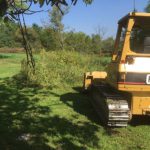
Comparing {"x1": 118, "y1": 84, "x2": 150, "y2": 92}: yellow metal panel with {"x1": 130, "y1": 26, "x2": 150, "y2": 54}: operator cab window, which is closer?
{"x1": 118, "y1": 84, "x2": 150, "y2": 92}: yellow metal panel

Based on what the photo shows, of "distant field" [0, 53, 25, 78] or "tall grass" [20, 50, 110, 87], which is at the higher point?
"tall grass" [20, 50, 110, 87]

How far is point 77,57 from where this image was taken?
1970cm

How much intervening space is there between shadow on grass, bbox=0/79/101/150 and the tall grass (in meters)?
3.44

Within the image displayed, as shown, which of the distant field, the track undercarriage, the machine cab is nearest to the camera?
the machine cab

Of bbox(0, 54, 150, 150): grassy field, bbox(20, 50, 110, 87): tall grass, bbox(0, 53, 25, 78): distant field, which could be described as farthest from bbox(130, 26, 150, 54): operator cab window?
bbox(0, 53, 25, 78): distant field

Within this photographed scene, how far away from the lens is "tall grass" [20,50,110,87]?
15.7 m

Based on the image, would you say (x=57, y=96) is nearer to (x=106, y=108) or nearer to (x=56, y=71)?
(x=56, y=71)

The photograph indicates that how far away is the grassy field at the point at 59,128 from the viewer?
7.40m

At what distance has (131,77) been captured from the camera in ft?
26.2

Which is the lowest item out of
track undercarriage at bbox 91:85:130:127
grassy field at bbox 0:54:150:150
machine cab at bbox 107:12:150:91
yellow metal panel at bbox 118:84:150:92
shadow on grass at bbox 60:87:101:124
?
shadow on grass at bbox 60:87:101:124

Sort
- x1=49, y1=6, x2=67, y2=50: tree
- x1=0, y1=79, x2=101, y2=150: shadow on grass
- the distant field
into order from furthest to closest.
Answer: x1=49, y1=6, x2=67, y2=50: tree < the distant field < x1=0, y1=79, x2=101, y2=150: shadow on grass

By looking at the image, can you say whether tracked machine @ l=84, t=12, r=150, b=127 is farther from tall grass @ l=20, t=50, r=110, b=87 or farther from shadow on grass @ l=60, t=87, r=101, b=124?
tall grass @ l=20, t=50, r=110, b=87

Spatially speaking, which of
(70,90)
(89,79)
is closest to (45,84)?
(70,90)

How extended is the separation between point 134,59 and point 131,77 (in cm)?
36
